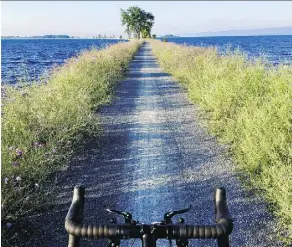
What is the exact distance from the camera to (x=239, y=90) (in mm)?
9617

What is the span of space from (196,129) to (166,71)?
48.3ft

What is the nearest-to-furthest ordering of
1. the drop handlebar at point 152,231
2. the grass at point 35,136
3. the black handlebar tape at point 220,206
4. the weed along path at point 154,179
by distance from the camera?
the drop handlebar at point 152,231
the black handlebar tape at point 220,206
the grass at point 35,136
the weed along path at point 154,179

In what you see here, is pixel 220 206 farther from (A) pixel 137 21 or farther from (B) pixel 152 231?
(A) pixel 137 21

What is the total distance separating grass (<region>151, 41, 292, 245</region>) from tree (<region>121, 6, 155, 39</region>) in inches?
3232

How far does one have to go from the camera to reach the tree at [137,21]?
9162cm

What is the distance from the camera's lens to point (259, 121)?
6.98 m

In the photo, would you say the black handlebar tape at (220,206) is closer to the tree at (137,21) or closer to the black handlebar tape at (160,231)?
the black handlebar tape at (160,231)

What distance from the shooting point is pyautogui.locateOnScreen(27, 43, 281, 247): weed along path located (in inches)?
194

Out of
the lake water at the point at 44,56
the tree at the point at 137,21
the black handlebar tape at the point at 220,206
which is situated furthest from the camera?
the tree at the point at 137,21

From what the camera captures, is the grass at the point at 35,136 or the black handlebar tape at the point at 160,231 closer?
the black handlebar tape at the point at 160,231

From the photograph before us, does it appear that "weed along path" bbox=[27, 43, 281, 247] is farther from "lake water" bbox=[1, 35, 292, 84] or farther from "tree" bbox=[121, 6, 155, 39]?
"tree" bbox=[121, 6, 155, 39]

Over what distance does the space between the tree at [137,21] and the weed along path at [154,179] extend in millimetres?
83857

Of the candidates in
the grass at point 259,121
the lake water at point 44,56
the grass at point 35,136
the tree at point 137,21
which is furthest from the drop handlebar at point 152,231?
the tree at point 137,21

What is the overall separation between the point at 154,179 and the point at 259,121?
2.09 m
